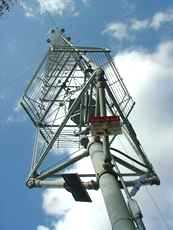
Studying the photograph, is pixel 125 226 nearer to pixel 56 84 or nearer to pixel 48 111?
pixel 48 111

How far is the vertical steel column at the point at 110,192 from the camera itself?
9148mm

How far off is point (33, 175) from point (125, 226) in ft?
16.1

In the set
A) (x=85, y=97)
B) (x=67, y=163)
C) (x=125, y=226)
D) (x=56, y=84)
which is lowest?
(x=125, y=226)

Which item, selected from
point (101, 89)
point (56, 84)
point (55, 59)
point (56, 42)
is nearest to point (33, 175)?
point (101, 89)

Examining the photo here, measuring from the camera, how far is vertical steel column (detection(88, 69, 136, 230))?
9148mm

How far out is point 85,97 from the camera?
598 inches

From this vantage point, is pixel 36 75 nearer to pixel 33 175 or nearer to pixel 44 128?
pixel 44 128

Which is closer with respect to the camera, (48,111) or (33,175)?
(33,175)

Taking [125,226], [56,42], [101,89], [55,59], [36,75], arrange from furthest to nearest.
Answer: [56,42] → [55,59] → [36,75] → [101,89] → [125,226]

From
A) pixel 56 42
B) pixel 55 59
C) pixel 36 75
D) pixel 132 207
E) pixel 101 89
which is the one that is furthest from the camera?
pixel 56 42

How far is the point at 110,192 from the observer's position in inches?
395

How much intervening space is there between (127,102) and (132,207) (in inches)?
Result: 261

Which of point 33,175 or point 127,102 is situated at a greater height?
point 127,102

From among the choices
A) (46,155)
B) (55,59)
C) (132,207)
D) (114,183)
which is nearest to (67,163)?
(46,155)
